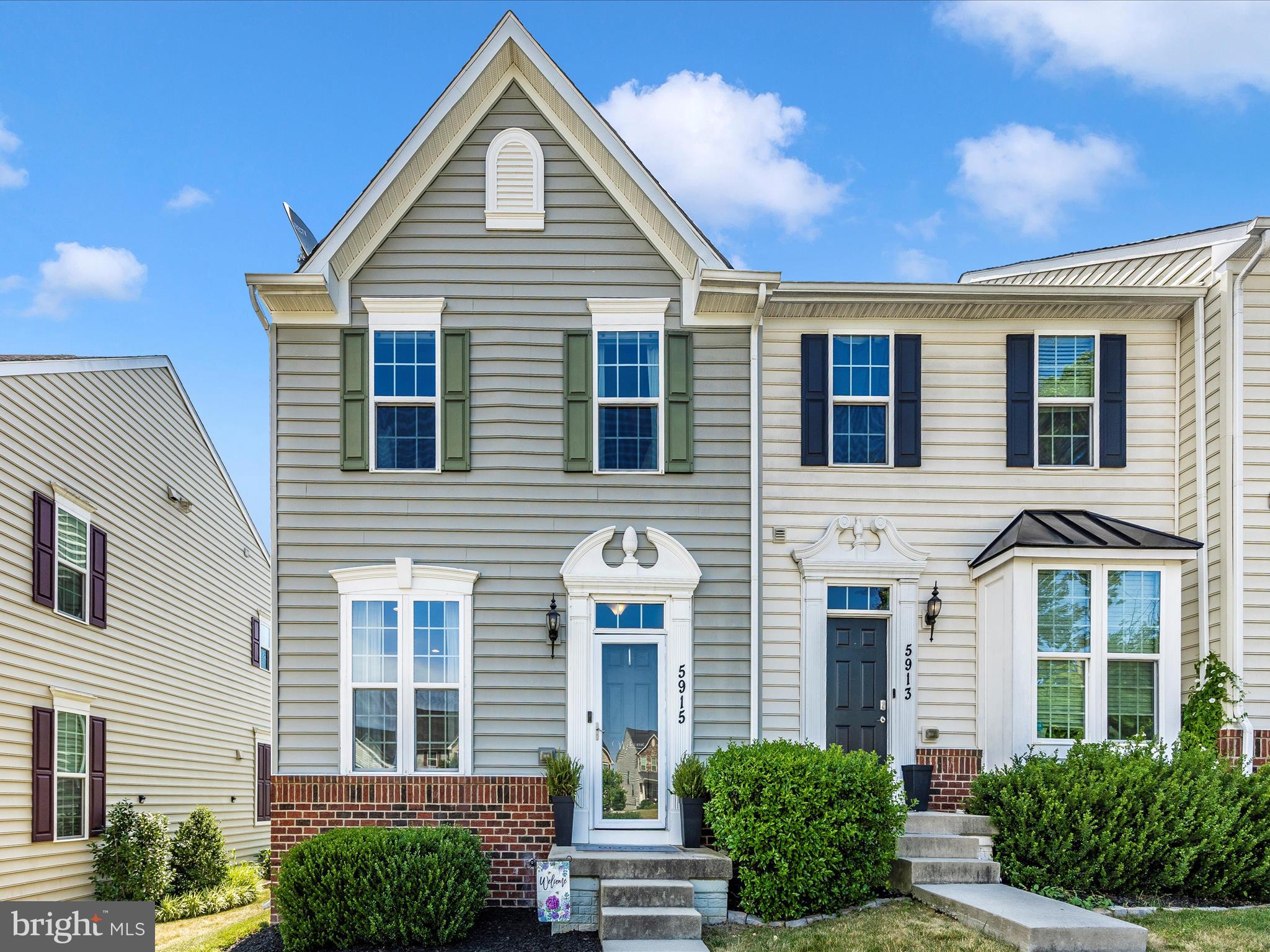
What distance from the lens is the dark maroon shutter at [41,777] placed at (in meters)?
11.5

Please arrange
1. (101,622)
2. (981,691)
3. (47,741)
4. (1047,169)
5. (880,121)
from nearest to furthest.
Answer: (981,691)
(47,741)
(101,622)
(880,121)
(1047,169)

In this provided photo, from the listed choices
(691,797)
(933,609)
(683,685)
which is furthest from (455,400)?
(933,609)

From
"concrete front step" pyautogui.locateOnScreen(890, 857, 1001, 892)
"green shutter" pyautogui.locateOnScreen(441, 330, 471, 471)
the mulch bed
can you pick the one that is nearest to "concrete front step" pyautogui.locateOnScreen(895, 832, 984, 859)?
"concrete front step" pyautogui.locateOnScreen(890, 857, 1001, 892)

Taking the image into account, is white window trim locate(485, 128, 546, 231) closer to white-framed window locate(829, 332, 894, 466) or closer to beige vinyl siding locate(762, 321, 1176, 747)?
beige vinyl siding locate(762, 321, 1176, 747)

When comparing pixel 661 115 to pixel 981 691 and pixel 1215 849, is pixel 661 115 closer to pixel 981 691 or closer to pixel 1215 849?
pixel 981 691

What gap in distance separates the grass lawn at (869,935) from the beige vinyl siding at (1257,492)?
13.9 ft

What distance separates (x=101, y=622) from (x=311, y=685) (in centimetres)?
464

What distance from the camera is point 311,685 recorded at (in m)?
10.3

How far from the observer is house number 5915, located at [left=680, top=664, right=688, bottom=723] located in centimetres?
1040

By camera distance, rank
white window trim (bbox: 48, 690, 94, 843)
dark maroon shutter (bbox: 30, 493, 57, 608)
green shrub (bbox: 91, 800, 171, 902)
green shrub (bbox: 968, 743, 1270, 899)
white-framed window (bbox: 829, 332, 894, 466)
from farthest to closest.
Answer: green shrub (bbox: 91, 800, 171, 902), white window trim (bbox: 48, 690, 94, 843), dark maroon shutter (bbox: 30, 493, 57, 608), white-framed window (bbox: 829, 332, 894, 466), green shrub (bbox: 968, 743, 1270, 899)

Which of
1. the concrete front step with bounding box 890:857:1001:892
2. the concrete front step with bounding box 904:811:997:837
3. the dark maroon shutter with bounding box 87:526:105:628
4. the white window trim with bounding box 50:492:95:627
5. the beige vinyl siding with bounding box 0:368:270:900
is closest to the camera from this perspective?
the concrete front step with bounding box 890:857:1001:892

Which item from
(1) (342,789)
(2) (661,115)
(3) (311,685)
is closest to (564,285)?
(3) (311,685)

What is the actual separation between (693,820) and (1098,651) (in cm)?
419

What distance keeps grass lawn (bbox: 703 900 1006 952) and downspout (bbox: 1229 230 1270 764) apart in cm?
396
